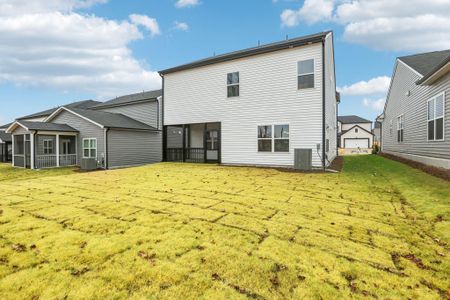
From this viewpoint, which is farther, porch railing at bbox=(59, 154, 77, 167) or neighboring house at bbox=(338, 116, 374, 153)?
neighboring house at bbox=(338, 116, 374, 153)

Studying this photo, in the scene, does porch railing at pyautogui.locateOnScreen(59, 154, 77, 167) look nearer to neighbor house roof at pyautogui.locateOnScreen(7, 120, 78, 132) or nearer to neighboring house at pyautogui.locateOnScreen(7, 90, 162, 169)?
neighboring house at pyautogui.locateOnScreen(7, 90, 162, 169)

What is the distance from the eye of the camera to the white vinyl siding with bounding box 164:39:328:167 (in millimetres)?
12336

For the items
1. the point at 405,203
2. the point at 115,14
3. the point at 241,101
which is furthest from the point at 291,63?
the point at 115,14

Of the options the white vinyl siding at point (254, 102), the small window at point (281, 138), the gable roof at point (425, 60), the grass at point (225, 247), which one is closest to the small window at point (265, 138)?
the white vinyl siding at point (254, 102)

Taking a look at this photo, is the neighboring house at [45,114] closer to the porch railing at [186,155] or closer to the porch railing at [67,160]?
the porch railing at [67,160]

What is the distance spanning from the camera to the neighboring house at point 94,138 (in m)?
17.0

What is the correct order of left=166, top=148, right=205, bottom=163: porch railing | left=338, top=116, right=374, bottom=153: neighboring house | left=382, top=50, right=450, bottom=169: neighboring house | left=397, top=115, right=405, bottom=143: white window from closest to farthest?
1. left=382, top=50, right=450, bottom=169: neighboring house
2. left=166, top=148, right=205, bottom=163: porch railing
3. left=397, top=115, right=405, bottom=143: white window
4. left=338, top=116, right=374, bottom=153: neighboring house

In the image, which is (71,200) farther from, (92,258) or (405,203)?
(405,203)

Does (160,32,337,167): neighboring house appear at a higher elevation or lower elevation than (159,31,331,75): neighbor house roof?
lower

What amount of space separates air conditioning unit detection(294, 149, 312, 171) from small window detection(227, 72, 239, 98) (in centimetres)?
532

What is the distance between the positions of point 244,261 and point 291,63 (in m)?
12.0

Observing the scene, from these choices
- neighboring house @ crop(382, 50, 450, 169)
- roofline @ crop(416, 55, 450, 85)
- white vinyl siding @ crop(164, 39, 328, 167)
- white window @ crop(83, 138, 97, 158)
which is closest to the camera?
roofline @ crop(416, 55, 450, 85)

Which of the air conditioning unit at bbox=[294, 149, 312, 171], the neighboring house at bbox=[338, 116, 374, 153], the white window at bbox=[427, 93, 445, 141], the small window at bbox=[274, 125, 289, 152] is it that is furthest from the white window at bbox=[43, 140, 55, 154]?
the neighboring house at bbox=[338, 116, 374, 153]

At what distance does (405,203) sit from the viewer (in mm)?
6102
